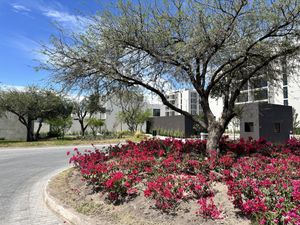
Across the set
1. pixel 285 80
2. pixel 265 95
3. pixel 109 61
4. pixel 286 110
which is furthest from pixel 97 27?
pixel 286 110

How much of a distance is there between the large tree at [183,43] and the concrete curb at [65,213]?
3632 mm

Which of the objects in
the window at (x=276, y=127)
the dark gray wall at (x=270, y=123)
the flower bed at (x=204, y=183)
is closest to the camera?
the flower bed at (x=204, y=183)

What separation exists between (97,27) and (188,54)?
275 centimetres

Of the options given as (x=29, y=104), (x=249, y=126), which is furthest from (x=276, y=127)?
(x=29, y=104)

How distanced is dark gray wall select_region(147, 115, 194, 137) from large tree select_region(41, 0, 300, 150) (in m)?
25.3

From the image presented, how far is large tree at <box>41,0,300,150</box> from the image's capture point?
24.2 feet

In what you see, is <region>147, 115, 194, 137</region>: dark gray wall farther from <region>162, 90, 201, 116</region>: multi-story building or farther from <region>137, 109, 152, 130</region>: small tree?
<region>162, 90, 201, 116</region>: multi-story building

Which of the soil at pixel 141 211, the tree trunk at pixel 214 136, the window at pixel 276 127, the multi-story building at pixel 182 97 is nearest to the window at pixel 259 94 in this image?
the multi-story building at pixel 182 97

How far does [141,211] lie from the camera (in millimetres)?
5109

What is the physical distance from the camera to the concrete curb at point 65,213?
5.03m

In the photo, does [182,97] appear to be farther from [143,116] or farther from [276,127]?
[143,116]

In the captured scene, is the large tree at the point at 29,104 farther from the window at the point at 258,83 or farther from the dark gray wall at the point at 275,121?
the window at the point at 258,83

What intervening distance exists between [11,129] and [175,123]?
21.4 meters

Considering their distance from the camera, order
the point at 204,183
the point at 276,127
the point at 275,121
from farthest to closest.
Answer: the point at 276,127, the point at 275,121, the point at 204,183
